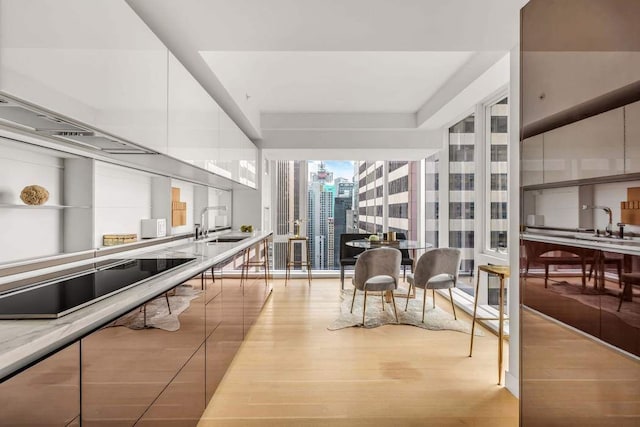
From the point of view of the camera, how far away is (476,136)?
4.29 m

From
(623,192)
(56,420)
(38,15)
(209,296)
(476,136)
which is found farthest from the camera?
(476,136)

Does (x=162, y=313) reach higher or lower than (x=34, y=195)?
lower

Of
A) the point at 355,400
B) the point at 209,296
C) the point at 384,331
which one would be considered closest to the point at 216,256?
the point at 209,296

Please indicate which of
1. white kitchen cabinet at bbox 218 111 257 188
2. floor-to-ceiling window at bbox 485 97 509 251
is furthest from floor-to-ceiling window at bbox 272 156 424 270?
floor-to-ceiling window at bbox 485 97 509 251

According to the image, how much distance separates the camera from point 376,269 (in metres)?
3.88

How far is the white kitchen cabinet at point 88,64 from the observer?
3.65 feet

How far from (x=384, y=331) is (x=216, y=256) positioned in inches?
83.2

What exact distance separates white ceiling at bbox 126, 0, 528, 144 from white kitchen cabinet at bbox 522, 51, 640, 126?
772 mm

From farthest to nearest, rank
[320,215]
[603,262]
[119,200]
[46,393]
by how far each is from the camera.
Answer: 1. [320,215]
2. [119,200]
3. [603,262]
4. [46,393]

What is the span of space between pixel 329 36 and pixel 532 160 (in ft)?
4.97

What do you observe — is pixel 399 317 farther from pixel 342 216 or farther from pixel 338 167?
pixel 338 167

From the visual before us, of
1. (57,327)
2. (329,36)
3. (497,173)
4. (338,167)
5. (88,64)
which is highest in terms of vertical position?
(329,36)

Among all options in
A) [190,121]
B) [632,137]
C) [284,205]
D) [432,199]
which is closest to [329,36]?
[190,121]

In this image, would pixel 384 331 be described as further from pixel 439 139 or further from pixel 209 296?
pixel 439 139
